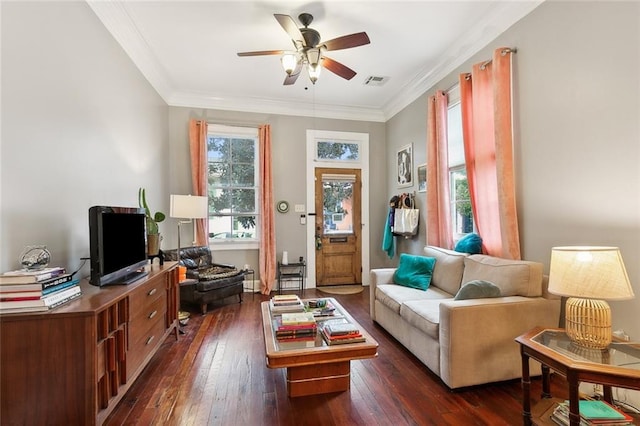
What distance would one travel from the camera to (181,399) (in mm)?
2018

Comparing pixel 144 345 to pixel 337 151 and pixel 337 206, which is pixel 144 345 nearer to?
pixel 337 206

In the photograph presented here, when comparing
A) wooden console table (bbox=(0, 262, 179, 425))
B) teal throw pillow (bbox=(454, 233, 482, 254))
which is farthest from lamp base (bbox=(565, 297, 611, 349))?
wooden console table (bbox=(0, 262, 179, 425))

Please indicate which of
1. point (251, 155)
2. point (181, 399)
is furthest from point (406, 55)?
point (181, 399)

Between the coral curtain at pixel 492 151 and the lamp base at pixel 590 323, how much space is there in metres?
1.05

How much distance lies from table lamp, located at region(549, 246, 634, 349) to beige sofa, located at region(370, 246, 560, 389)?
0.47 meters

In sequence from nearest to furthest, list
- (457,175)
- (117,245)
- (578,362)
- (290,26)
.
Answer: (578,362), (117,245), (290,26), (457,175)

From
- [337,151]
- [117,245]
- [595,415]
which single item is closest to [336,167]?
[337,151]

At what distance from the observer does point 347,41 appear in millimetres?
2510

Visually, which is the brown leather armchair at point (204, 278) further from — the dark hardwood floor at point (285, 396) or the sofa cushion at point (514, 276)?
the sofa cushion at point (514, 276)

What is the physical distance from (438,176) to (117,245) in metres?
3.38

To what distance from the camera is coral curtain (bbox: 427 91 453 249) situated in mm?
3576

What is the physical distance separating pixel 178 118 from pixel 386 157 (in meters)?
3.50

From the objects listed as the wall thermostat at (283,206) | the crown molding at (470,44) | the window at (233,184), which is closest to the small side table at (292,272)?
the window at (233,184)

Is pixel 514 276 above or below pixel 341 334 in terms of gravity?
above
